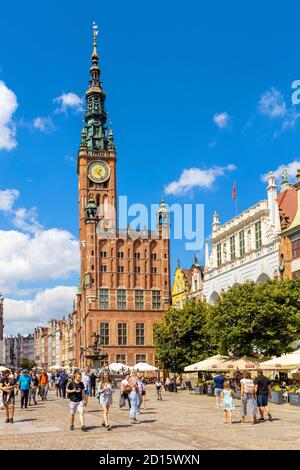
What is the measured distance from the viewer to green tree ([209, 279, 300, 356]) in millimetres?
38594

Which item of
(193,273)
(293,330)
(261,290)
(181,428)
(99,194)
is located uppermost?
(99,194)

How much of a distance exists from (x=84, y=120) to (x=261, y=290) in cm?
7105

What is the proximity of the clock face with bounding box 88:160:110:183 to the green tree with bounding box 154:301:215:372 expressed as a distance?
4505 centimetres

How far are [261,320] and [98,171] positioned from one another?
62217 millimetres

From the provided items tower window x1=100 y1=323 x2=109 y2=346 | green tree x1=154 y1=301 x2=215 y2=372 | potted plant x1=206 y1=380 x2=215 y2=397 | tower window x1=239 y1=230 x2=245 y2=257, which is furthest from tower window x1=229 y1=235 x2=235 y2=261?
tower window x1=100 y1=323 x2=109 y2=346

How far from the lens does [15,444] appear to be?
16.2m

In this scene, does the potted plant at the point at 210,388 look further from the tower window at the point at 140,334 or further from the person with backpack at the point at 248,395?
the tower window at the point at 140,334

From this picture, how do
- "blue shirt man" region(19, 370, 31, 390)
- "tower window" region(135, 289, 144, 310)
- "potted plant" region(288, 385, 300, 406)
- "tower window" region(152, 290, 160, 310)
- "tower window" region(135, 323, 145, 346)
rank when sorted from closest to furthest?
"blue shirt man" region(19, 370, 31, 390), "potted plant" region(288, 385, 300, 406), "tower window" region(135, 323, 145, 346), "tower window" region(135, 289, 144, 310), "tower window" region(152, 290, 160, 310)

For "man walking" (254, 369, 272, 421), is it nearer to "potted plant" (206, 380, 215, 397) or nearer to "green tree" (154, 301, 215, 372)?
"potted plant" (206, 380, 215, 397)

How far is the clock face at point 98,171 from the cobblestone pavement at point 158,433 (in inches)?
2872

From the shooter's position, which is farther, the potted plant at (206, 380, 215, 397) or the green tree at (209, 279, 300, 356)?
the potted plant at (206, 380, 215, 397)

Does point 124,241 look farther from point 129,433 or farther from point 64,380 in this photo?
point 129,433
